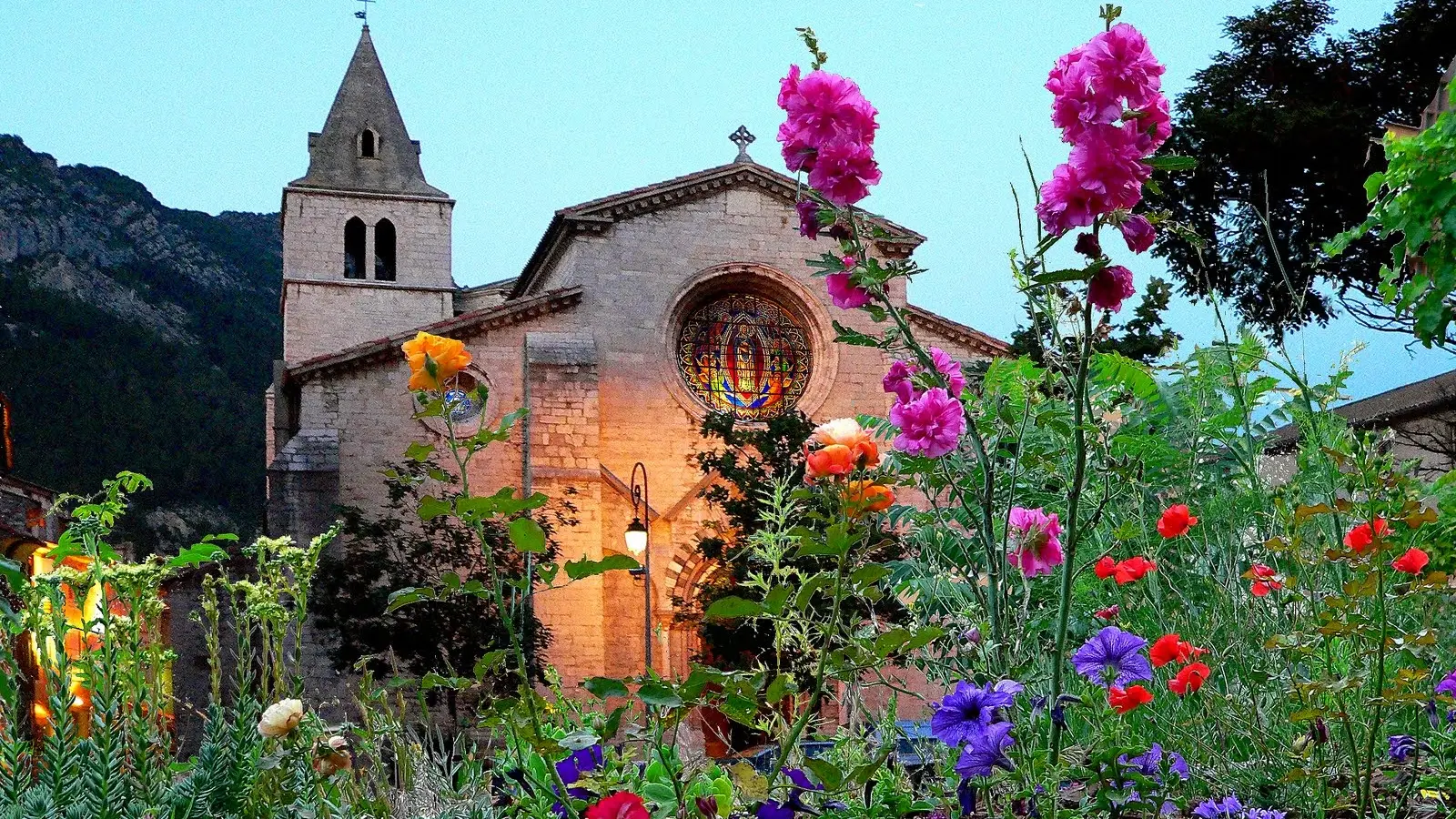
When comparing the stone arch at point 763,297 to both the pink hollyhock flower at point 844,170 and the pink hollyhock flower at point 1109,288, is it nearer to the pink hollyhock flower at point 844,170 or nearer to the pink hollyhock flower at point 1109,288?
the pink hollyhock flower at point 844,170

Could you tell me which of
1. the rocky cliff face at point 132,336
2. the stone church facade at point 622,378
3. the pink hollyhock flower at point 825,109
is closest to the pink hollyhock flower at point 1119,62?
the pink hollyhock flower at point 825,109

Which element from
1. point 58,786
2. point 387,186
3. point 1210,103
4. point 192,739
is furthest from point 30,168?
point 58,786

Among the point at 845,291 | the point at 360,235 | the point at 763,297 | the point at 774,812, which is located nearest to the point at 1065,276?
the point at 845,291

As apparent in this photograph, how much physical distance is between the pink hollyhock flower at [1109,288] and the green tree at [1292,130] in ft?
59.2

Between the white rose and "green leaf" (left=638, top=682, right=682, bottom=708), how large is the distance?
0.78m

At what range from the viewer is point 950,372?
277 cm

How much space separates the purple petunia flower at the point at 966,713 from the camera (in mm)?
2012

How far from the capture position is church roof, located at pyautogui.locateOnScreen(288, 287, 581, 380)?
754 inches

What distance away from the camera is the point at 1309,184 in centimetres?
2033

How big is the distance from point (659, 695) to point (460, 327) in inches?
729

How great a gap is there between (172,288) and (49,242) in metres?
6.44

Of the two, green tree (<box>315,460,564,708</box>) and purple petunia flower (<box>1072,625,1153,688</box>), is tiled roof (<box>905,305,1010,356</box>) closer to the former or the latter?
green tree (<box>315,460,564,708</box>)

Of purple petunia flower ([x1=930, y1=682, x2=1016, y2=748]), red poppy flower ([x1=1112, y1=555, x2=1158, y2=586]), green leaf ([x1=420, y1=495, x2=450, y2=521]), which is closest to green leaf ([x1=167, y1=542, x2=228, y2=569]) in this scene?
green leaf ([x1=420, y1=495, x2=450, y2=521])

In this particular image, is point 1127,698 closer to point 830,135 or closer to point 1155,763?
point 1155,763
